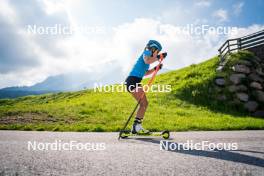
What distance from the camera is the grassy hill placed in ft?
36.6

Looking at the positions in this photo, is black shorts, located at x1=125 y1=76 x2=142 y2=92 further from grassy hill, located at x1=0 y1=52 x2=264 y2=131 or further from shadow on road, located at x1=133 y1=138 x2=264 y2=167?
grassy hill, located at x1=0 y1=52 x2=264 y2=131

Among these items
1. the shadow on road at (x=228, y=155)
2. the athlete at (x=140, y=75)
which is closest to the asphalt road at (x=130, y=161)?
the shadow on road at (x=228, y=155)

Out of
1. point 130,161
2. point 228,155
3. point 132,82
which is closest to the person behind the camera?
point 130,161

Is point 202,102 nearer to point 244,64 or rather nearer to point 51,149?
point 244,64

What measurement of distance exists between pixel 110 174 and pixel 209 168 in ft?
4.76

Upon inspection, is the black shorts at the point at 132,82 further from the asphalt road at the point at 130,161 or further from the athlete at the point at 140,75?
the asphalt road at the point at 130,161

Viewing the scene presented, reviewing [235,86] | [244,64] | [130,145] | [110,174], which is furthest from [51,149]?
[244,64]

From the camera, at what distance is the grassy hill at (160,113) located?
11.2 metres

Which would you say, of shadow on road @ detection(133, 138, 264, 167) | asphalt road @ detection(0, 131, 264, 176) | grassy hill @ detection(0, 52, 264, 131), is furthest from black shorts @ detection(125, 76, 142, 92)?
grassy hill @ detection(0, 52, 264, 131)

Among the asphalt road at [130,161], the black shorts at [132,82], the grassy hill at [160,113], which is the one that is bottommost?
the asphalt road at [130,161]

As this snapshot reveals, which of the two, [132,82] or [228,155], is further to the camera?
[132,82]

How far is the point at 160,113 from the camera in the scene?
1569cm

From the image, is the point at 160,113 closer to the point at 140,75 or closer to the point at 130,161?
the point at 140,75

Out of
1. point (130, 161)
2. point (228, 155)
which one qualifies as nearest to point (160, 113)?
point (228, 155)
